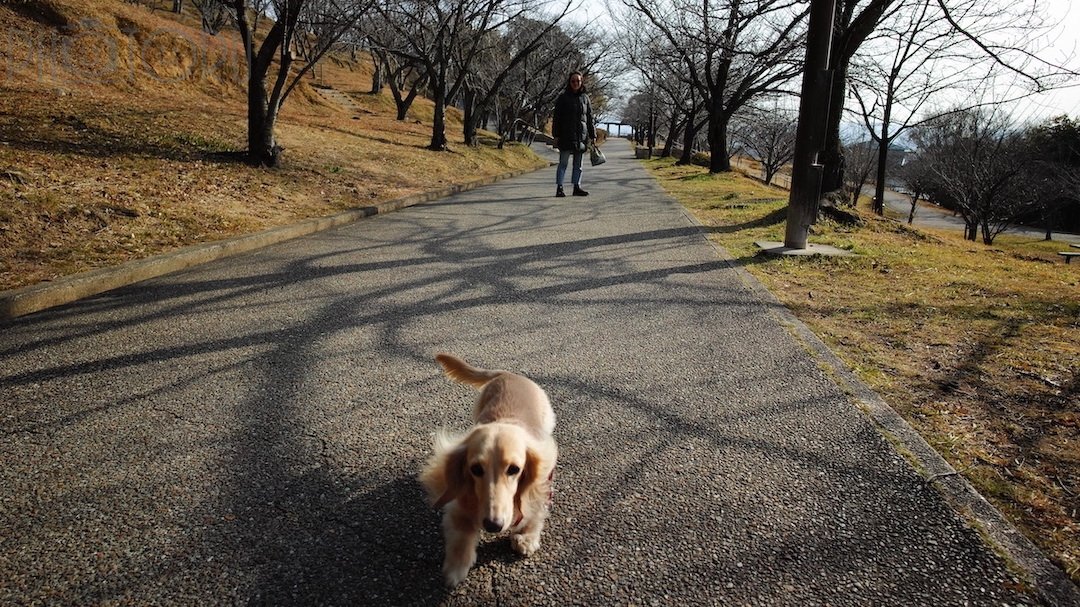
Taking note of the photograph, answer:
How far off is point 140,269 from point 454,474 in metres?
4.20

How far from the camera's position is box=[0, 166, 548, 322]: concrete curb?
380cm

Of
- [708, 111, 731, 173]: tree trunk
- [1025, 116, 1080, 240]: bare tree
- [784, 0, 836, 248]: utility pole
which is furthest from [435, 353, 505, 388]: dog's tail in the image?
[1025, 116, 1080, 240]: bare tree

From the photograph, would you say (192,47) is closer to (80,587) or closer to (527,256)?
(527,256)

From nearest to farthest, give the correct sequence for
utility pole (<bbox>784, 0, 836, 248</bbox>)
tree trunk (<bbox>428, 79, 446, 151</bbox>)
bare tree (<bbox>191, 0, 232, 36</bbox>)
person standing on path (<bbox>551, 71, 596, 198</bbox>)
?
utility pole (<bbox>784, 0, 836, 248</bbox>)
person standing on path (<bbox>551, 71, 596, 198</bbox>)
tree trunk (<bbox>428, 79, 446, 151</bbox>)
bare tree (<bbox>191, 0, 232, 36</bbox>)

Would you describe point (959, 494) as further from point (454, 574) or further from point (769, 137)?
point (769, 137)

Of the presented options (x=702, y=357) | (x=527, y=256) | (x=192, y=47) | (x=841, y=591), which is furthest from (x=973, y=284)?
(x=192, y=47)

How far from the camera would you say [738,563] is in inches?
70.3

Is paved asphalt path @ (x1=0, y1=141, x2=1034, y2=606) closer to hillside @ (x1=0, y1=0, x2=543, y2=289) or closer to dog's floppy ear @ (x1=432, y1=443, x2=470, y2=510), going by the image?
dog's floppy ear @ (x1=432, y1=443, x2=470, y2=510)

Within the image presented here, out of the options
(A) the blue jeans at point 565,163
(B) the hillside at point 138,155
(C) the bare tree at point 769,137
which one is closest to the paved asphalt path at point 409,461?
(B) the hillside at point 138,155

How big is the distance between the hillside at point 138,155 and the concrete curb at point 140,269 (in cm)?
22

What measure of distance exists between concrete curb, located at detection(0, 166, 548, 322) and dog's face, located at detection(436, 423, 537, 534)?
3.60m

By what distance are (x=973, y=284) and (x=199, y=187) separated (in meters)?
8.20

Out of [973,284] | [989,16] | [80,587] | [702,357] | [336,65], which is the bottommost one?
[80,587]

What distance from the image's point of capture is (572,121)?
32.9 ft
